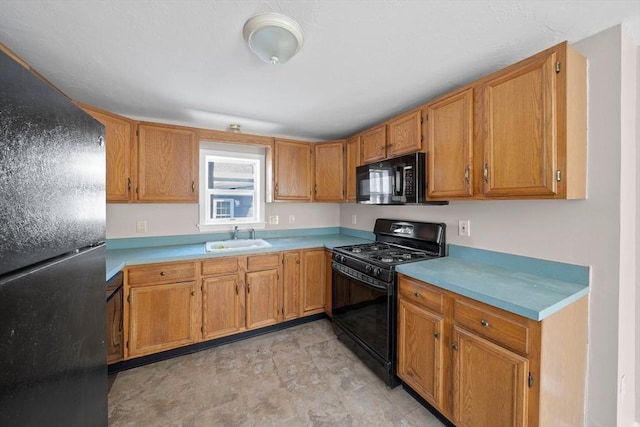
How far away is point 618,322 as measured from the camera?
4.17ft

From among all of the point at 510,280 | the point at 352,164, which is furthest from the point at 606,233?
the point at 352,164

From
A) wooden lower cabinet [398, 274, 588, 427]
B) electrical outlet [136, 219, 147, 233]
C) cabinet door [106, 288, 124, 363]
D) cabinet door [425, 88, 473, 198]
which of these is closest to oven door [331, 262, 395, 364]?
wooden lower cabinet [398, 274, 588, 427]

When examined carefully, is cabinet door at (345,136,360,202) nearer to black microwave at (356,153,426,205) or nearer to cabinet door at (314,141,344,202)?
cabinet door at (314,141,344,202)

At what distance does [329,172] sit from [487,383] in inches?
95.5

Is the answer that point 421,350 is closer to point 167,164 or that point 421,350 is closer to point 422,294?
point 422,294

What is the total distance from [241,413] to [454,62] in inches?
105

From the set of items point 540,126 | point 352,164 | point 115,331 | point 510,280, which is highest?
point 352,164

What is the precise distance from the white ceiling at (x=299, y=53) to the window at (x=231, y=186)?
2.58ft

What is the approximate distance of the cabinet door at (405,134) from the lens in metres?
2.02

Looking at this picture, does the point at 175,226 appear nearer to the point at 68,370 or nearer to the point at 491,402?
the point at 68,370

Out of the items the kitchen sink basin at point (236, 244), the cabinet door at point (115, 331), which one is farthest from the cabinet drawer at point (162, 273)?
the kitchen sink basin at point (236, 244)

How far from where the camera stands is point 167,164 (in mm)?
2420

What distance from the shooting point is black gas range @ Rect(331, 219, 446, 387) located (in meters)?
1.87

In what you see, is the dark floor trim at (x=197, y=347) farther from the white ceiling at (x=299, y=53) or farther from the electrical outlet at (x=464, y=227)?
the white ceiling at (x=299, y=53)
